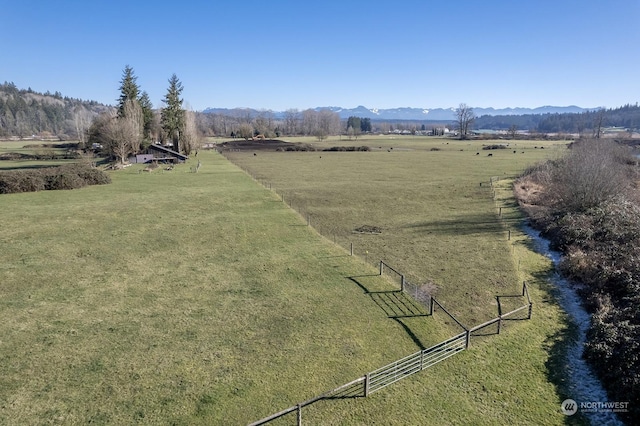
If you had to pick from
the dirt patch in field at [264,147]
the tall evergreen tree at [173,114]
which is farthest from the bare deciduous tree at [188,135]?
the dirt patch in field at [264,147]

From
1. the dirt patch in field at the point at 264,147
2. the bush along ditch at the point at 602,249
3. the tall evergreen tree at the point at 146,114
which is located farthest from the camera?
the dirt patch in field at the point at 264,147

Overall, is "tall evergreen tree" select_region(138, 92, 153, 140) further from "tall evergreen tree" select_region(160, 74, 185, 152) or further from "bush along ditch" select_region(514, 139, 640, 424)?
"bush along ditch" select_region(514, 139, 640, 424)

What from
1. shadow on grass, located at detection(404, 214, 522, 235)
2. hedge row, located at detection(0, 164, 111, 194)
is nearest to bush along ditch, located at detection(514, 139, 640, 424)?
shadow on grass, located at detection(404, 214, 522, 235)

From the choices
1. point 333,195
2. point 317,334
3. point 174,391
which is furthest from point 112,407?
point 333,195

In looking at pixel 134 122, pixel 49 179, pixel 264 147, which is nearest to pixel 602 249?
pixel 49 179

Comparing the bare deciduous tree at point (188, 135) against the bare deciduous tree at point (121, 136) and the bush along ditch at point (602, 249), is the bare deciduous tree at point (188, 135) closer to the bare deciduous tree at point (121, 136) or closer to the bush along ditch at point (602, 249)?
the bare deciduous tree at point (121, 136)

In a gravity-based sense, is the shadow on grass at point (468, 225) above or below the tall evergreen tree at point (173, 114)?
below

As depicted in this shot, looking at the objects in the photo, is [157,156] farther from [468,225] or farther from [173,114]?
[468,225]
